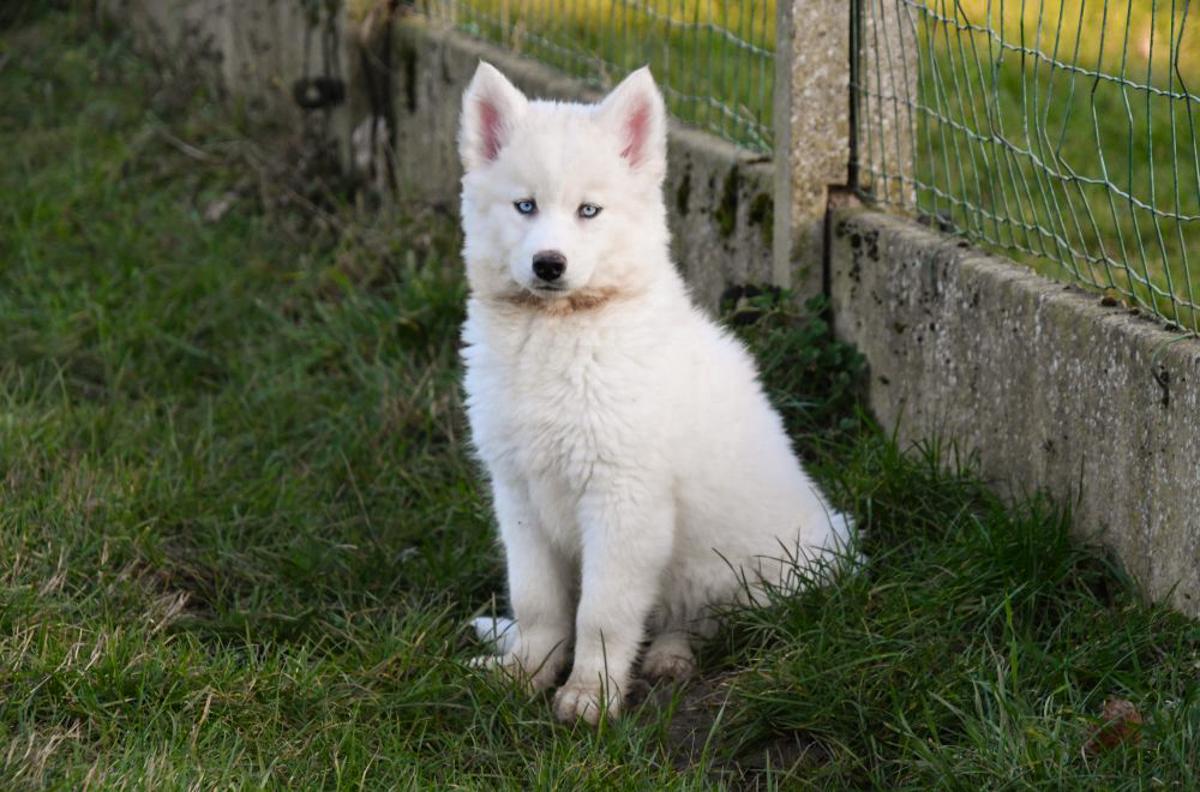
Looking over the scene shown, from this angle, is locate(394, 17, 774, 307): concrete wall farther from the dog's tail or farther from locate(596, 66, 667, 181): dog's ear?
the dog's tail

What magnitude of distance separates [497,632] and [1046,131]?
2.46 metres

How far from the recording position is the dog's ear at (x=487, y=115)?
11.7 feet

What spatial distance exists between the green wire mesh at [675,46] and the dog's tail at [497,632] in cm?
181

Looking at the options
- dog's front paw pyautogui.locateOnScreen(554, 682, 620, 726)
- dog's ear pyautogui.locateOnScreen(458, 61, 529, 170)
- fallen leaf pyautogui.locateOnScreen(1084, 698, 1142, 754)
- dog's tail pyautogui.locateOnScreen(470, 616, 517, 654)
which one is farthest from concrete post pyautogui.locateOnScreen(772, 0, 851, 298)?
fallen leaf pyautogui.locateOnScreen(1084, 698, 1142, 754)

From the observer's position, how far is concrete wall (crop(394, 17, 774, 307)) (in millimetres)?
4762

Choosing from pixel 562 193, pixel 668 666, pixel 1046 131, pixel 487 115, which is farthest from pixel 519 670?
pixel 1046 131

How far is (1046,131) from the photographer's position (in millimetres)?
4945

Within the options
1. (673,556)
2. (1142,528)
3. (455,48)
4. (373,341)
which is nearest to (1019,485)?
(1142,528)

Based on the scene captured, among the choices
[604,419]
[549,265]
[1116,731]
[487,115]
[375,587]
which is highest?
[487,115]

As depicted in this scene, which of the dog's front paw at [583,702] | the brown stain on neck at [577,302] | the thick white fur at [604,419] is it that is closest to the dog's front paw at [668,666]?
the thick white fur at [604,419]

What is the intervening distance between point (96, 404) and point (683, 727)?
2.57m

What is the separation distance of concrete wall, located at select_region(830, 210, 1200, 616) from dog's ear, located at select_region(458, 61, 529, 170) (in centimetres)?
115

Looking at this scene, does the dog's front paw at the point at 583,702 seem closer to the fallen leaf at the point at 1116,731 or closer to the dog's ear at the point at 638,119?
the fallen leaf at the point at 1116,731

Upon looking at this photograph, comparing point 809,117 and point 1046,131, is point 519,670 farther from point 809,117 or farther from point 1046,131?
point 1046,131
